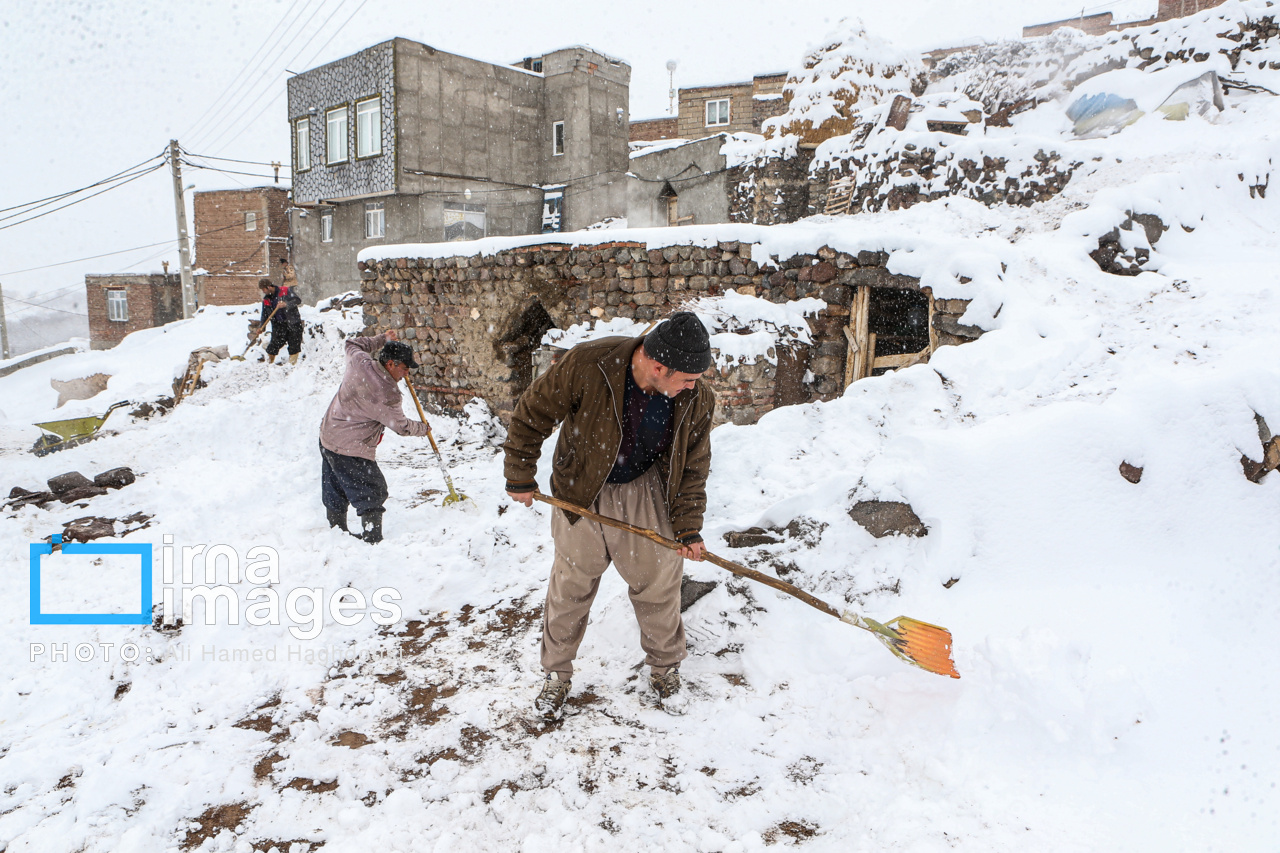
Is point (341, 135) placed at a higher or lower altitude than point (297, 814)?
higher

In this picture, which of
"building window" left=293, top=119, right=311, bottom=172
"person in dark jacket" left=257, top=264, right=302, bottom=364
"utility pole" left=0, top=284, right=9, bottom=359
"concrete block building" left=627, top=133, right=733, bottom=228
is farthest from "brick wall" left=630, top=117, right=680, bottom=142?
"utility pole" left=0, top=284, right=9, bottom=359

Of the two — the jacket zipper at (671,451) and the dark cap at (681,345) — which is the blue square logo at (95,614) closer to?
the jacket zipper at (671,451)

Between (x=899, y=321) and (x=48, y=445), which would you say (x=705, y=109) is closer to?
(x=899, y=321)

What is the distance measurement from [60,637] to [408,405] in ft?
17.4

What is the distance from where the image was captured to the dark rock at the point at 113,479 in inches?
262

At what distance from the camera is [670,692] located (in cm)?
320

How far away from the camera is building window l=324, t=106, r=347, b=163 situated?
63.8 ft

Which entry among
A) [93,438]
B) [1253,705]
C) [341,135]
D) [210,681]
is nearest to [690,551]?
[1253,705]

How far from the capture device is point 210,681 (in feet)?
11.3

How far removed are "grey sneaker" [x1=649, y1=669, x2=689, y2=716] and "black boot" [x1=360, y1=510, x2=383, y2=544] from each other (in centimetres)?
265

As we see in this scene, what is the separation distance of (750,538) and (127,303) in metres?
33.2

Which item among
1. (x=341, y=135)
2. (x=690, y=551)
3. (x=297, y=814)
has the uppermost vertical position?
(x=341, y=135)

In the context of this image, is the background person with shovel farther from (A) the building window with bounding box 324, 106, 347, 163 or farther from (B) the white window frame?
(A) the building window with bounding box 324, 106, 347, 163

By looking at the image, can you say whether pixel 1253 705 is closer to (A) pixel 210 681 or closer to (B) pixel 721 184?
(A) pixel 210 681
